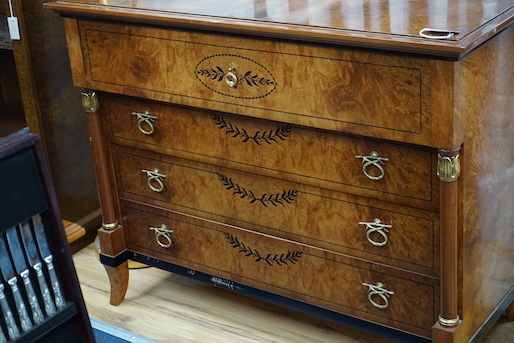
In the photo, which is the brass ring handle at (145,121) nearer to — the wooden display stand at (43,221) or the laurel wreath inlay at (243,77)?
the laurel wreath inlay at (243,77)

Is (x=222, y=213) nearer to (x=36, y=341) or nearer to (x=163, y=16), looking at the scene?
(x=163, y=16)

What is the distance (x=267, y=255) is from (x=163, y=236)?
38cm

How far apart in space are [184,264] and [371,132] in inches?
33.1

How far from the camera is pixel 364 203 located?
6.81 feet

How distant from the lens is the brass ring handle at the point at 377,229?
206cm

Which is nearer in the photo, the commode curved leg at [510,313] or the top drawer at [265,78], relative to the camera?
the top drawer at [265,78]

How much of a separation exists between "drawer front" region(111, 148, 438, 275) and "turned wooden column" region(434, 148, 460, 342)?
0.18 ft

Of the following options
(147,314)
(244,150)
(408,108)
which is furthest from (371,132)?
(147,314)

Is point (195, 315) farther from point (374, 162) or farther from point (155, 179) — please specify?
point (374, 162)

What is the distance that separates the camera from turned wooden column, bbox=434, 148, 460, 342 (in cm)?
187

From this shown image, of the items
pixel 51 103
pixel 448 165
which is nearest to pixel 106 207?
pixel 51 103

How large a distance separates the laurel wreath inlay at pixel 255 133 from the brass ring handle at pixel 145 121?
8.6 inches

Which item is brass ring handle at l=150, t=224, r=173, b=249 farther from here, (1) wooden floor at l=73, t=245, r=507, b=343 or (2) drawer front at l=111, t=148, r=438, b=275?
(1) wooden floor at l=73, t=245, r=507, b=343

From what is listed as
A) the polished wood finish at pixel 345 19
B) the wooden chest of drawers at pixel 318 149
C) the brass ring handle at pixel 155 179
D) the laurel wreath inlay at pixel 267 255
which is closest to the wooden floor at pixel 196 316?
the wooden chest of drawers at pixel 318 149
